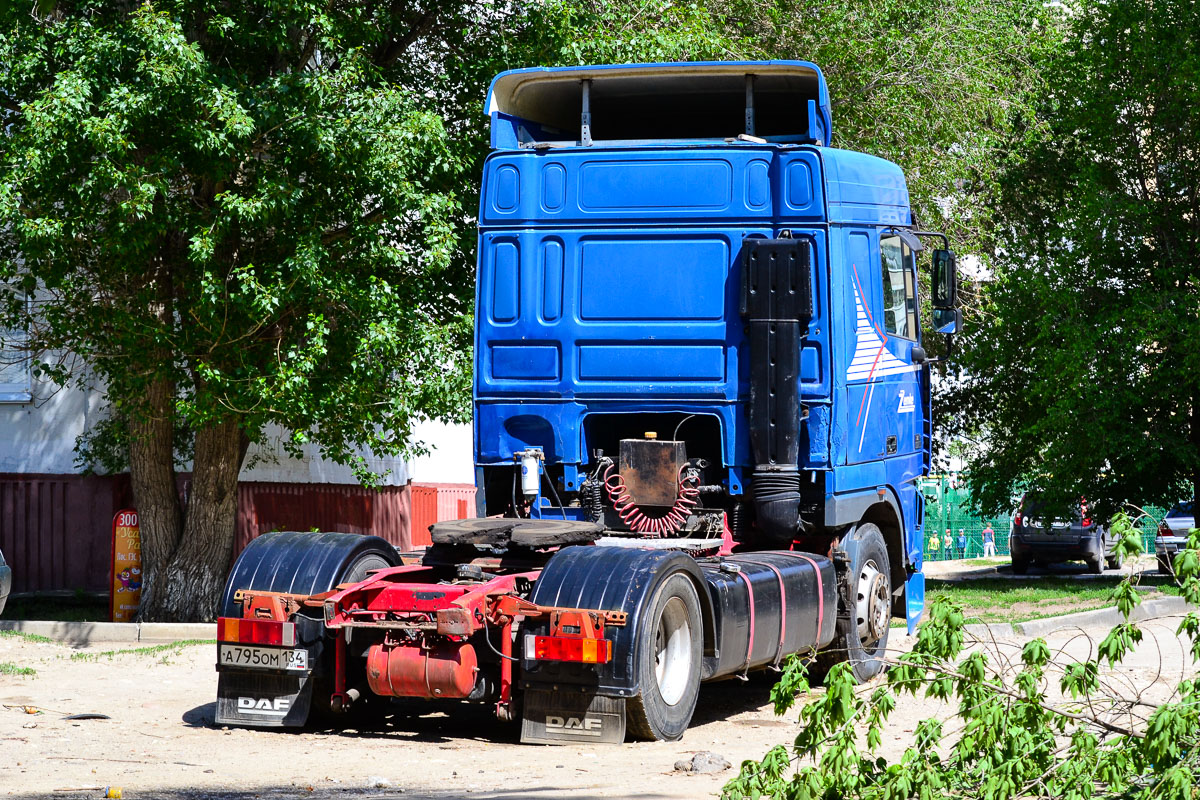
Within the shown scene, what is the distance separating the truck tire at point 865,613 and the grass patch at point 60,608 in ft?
31.6

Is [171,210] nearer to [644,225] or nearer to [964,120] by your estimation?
[644,225]

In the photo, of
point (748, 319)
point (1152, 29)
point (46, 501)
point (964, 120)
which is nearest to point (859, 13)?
point (964, 120)

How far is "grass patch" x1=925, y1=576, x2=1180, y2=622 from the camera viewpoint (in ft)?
49.5

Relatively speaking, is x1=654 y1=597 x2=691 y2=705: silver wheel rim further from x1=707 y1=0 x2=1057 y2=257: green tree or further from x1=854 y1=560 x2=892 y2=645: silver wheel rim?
x1=707 y1=0 x2=1057 y2=257: green tree

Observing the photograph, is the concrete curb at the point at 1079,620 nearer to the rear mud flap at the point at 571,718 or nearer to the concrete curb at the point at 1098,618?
the concrete curb at the point at 1098,618

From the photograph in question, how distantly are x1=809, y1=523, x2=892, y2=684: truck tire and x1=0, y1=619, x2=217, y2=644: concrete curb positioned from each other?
672cm

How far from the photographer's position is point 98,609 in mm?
18031

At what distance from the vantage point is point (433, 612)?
25.3 ft

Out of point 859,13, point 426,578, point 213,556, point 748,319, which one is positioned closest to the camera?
point 426,578

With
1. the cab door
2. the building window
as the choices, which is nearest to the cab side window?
the cab door

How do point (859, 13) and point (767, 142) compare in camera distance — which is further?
point (859, 13)

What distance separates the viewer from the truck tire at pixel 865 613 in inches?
401

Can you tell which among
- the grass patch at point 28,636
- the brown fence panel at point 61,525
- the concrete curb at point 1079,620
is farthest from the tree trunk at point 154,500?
the concrete curb at point 1079,620

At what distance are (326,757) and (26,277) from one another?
835 centimetres
